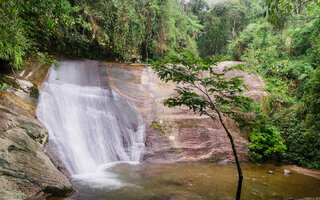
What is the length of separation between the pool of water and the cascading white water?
1.82 ft

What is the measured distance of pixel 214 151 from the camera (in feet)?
27.7

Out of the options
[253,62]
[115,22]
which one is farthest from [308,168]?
[115,22]

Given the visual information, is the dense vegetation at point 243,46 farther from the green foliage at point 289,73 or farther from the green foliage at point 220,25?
the green foliage at point 220,25

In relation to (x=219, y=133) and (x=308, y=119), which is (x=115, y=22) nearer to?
(x=219, y=133)

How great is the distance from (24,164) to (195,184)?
407 cm

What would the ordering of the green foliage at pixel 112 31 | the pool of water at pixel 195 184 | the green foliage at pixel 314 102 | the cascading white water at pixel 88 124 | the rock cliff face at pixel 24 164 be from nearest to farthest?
the rock cliff face at pixel 24 164 → the pool of water at pixel 195 184 → the green foliage at pixel 314 102 → the cascading white water at pixel 88 124 → the green foliage at pixel 112 31

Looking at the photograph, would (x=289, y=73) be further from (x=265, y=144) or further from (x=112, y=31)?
(x=112, y=31)

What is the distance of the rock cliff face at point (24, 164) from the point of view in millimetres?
3366

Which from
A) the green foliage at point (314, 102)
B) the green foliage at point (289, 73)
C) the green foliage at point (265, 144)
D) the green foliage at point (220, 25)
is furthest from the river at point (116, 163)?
the green foliage at point (220, 25)

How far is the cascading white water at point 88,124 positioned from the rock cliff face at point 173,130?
49 centimetres

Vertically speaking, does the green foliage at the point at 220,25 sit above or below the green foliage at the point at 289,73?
above

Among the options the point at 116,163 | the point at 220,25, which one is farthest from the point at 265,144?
the point at 220,25

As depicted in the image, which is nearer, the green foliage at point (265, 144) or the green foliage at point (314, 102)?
the green foliage at point (314, 102)

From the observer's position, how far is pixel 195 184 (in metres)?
5.54
